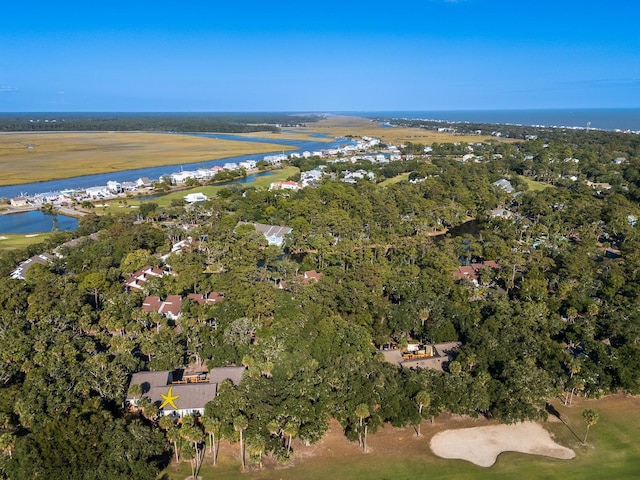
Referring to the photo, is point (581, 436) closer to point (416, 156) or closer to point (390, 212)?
point (390, 212)

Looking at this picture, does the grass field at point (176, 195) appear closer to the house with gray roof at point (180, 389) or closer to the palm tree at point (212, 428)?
the house with gray roof at point (180, 389)

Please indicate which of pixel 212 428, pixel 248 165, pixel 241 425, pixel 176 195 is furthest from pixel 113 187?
pixel 241 425

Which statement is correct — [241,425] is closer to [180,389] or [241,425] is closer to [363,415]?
[180,389]

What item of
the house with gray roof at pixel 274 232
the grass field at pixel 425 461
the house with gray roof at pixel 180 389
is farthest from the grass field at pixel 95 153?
the grass field at pixel 425 461

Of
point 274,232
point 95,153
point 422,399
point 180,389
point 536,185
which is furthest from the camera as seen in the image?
point 95,153

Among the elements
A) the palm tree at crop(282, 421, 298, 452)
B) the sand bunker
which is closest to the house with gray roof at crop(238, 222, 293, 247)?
the palm tree at crop(282, 421, 298, 452)
